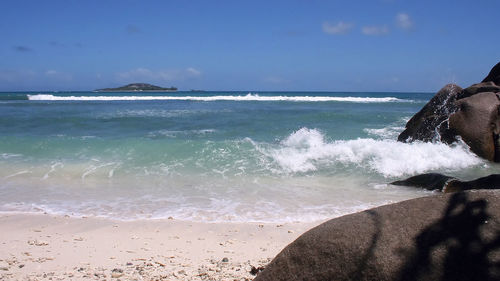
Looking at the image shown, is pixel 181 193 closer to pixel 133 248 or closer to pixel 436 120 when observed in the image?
pixel 133 248

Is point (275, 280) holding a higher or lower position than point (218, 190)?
higher

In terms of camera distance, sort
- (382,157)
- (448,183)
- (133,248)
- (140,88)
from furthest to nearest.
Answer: (140,88)
(382,157)
(448,183)
(133,248)

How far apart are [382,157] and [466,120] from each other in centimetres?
227

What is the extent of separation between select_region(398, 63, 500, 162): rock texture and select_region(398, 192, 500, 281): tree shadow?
8309 mm

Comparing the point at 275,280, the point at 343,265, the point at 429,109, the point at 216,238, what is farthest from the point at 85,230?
the point at 429,109

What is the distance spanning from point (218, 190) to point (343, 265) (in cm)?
504

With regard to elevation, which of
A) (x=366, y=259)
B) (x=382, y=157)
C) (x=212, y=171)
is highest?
(x=366, y=259)

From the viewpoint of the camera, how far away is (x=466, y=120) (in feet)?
32.7

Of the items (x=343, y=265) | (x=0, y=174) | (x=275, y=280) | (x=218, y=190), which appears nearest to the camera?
(x=343, y=265)

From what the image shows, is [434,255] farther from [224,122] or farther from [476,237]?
[224,122]

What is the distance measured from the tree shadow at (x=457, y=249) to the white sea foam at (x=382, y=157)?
646 centimetres

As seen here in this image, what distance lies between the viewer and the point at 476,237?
224 centimetres

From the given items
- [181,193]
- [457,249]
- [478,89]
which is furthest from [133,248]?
[478,89]

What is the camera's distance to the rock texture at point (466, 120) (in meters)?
9.66
